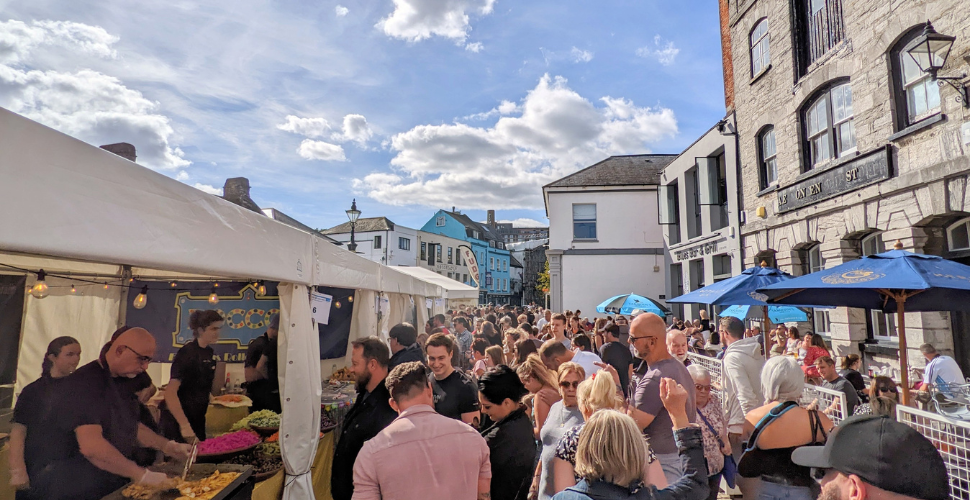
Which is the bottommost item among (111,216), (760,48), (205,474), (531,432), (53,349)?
(205,474)

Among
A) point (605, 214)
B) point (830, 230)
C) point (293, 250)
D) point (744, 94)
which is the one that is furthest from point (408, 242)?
point (293, 250)

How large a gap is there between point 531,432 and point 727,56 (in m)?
15.0

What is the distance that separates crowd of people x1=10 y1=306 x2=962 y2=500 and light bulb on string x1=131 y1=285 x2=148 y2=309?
7.52 ft

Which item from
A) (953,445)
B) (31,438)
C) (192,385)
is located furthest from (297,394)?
(953,445)

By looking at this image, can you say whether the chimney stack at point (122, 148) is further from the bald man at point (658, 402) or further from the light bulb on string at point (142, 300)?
the bald man at point (658, 402)

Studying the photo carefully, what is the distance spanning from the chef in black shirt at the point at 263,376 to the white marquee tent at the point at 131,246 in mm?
A: 1194

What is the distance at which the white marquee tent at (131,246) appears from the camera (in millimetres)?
1979

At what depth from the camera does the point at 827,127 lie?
9844 millimetres

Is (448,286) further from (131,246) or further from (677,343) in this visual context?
(131,246)

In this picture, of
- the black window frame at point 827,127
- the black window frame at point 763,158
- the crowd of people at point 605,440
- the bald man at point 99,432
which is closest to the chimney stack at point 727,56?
the black window frame at point 763,158

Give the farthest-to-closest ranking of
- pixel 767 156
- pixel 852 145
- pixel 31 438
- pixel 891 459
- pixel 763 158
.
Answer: pixel 763 158 → pixel 767 156 → pixel 852 145 → pixel 31 438 → pixel 891 459

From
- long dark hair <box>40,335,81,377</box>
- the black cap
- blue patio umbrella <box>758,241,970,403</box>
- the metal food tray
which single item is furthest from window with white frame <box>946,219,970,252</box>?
long dark hair <box>40,335,81,377</box>

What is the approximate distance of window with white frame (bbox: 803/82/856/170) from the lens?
933 centimetres

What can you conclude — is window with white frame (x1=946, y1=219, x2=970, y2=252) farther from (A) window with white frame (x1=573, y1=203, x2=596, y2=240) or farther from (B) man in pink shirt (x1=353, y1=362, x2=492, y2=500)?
(A) window with white frame (x1=573, y1=203, x2=596, y2=240)
